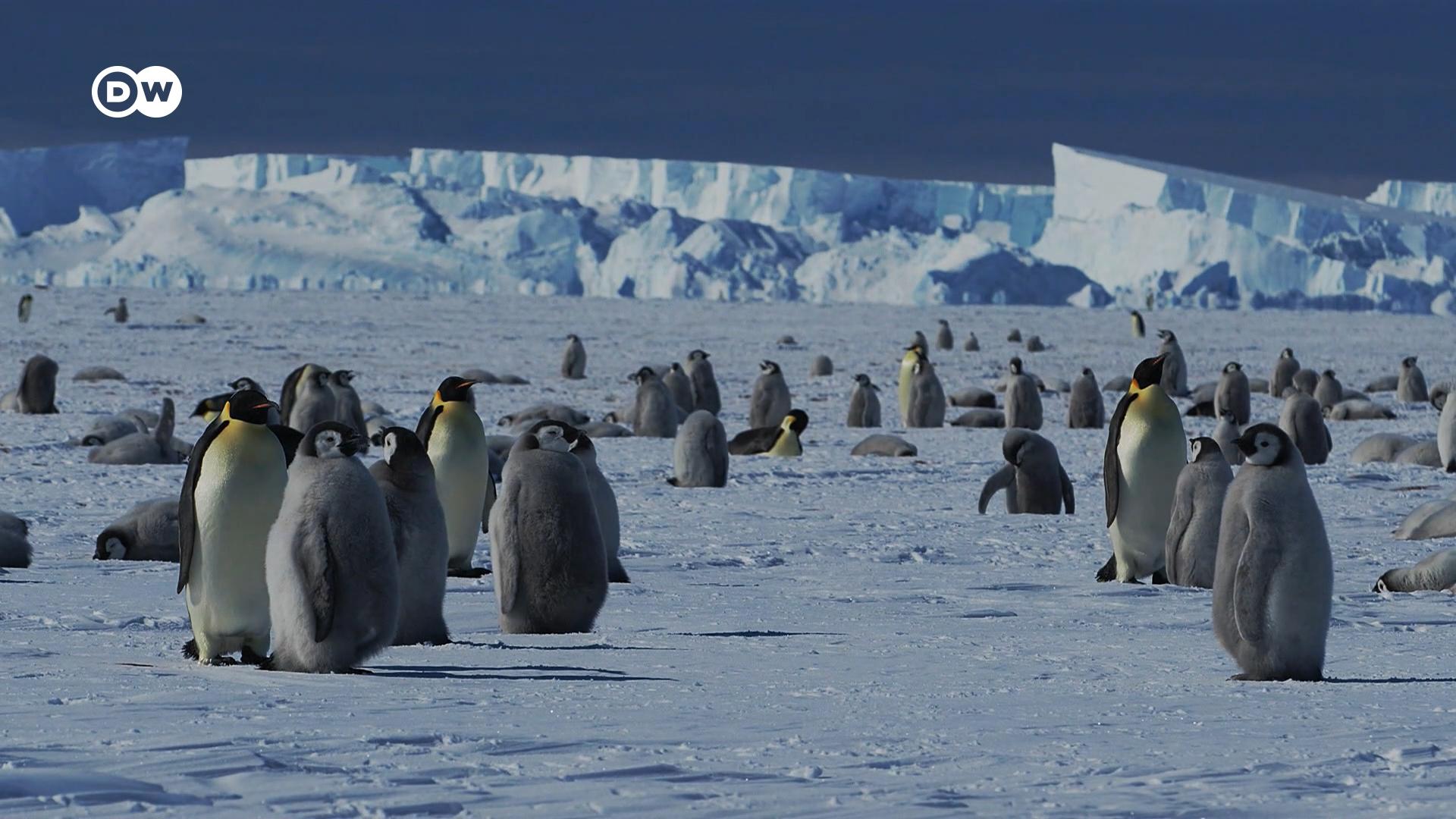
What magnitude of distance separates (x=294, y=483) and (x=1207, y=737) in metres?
2.05

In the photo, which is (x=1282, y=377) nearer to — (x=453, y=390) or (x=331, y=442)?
(x=453, y=390)

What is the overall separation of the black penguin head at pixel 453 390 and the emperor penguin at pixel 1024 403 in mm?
9119

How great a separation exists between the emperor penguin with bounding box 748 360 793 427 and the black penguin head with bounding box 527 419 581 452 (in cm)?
1012

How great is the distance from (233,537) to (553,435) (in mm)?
1095

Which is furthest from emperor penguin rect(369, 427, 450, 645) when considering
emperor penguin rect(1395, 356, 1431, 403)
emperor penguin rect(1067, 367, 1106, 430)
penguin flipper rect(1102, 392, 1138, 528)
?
emperor penguin rect(1395, 356, 1431, 403)

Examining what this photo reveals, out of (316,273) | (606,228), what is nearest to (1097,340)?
(316,273)

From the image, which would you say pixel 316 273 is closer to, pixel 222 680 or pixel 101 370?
pixel 101 370

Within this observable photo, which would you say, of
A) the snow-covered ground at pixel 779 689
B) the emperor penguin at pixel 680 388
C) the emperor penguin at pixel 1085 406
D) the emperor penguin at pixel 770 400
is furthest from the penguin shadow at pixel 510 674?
the emperor penguin at pixel 680 388

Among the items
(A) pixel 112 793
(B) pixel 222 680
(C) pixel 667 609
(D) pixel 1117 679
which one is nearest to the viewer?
(A) pixel 112 793

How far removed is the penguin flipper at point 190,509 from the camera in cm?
463

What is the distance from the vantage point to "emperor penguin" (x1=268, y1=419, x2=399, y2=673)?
4.15 m

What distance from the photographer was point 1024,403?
1553 centimetres

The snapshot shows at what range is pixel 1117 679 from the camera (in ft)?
15.1

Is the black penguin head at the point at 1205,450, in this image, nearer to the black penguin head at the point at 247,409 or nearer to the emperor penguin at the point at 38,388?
the black penguin head at the point at 247,409
